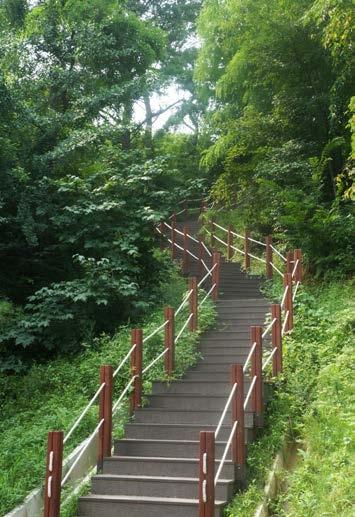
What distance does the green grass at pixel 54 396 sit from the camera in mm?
6574

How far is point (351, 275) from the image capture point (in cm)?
1259

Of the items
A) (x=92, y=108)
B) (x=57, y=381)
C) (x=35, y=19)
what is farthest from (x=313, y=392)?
(x=35, y=19)

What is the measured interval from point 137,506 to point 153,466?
68cm

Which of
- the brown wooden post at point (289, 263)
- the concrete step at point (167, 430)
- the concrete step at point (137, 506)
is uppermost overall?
the brown wooden post at point (289, 263)

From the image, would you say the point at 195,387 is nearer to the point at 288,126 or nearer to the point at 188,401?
the point at 188,401

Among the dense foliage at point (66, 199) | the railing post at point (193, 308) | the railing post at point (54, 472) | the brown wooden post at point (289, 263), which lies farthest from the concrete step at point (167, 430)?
→ the brown wooden post at point (289, 263)

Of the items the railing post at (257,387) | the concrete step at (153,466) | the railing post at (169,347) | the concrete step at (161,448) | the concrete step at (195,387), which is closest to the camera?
the concrete step at (153,466)

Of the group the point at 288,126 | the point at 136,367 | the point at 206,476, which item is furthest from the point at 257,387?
the point at 288,126

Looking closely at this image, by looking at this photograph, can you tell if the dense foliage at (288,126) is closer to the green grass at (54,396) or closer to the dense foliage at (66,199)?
the dense foliage at (66,199)

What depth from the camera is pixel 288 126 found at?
650 inches

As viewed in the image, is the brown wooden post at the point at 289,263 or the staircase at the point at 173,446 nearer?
the staircase at the point at 173,446

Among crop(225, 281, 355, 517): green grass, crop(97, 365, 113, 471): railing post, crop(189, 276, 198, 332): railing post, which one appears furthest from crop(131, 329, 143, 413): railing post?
crop(189, 276, 198, 332): railing post

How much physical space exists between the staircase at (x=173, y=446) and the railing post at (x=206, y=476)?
2.04ft

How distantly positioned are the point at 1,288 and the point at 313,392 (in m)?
5.96
